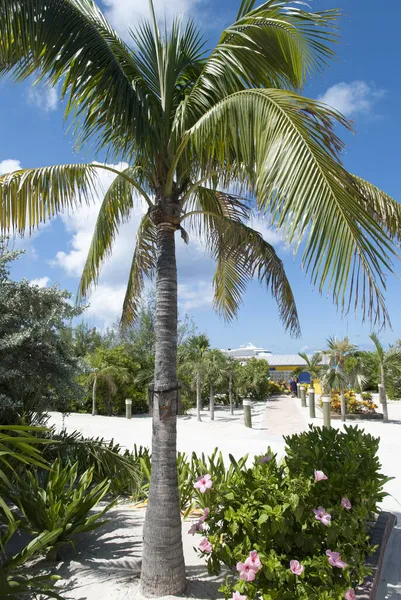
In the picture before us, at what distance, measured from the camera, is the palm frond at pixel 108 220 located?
538 centimetres

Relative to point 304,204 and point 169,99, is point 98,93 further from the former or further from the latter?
point 304,204

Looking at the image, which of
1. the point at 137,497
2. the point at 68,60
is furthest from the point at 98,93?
the point at 137,497

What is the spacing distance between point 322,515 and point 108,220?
395 cm

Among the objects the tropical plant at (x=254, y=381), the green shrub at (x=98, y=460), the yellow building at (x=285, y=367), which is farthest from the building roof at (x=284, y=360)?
the green shrub at (x=98, y=460)

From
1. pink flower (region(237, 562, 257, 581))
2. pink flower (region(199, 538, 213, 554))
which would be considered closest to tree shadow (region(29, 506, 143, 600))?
pink flower (region(199, 538, 213, 554))

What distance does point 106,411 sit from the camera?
75.0 feet

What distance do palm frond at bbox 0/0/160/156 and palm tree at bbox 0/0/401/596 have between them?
1 cm

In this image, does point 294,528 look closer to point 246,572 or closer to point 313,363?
point 246,572

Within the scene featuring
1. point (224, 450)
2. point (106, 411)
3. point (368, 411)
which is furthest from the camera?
point (106, 411)

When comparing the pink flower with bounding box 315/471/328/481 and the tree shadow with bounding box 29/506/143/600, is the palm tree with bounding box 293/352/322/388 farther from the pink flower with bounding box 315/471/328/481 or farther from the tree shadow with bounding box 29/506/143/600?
the pink flower with bounding box 315/471/328/481

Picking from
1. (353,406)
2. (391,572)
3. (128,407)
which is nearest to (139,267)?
(391,572)

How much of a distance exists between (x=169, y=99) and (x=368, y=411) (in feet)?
60.0

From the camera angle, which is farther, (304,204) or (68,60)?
(68,60)

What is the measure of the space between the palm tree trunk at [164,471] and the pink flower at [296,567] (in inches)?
43.3
